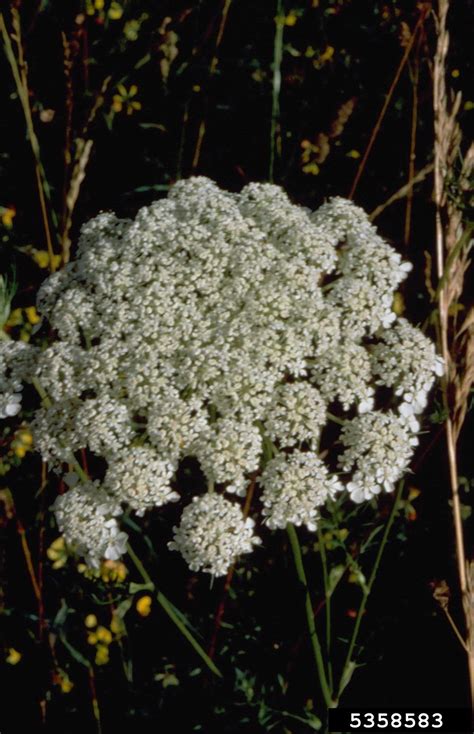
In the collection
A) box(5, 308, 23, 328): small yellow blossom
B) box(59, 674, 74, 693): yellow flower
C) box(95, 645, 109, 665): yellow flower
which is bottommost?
box(59, 674, 74, 693): yellow flower

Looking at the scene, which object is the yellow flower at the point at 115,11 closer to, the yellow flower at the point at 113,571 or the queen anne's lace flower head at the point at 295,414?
the queen anne's lace flower head at the point at 295,414

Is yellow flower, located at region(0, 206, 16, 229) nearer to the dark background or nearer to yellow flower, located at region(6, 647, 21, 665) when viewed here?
the dark background

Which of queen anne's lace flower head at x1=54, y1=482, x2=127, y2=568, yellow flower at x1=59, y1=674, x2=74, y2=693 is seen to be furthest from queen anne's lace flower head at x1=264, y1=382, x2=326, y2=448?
yellow flower at x1=59, y1=674, x2=74, y2=693

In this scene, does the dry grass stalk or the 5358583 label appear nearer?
the dry grass stalk

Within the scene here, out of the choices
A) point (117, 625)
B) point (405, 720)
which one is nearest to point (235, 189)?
point (117, 625)

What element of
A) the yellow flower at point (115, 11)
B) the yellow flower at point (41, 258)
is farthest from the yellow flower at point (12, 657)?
the yellow flower at point (115, 11)

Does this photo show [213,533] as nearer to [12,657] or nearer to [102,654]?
[102,654]

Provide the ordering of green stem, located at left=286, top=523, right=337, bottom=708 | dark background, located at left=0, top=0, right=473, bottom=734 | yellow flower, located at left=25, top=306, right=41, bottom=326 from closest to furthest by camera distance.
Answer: green stem, located at left=286, top=523, right=337, bottom=708 < dark background, located at left=0, top=0, right=473, bottom=734 < yellow flower, located at left=25, top=306, right=41, bottom=326
